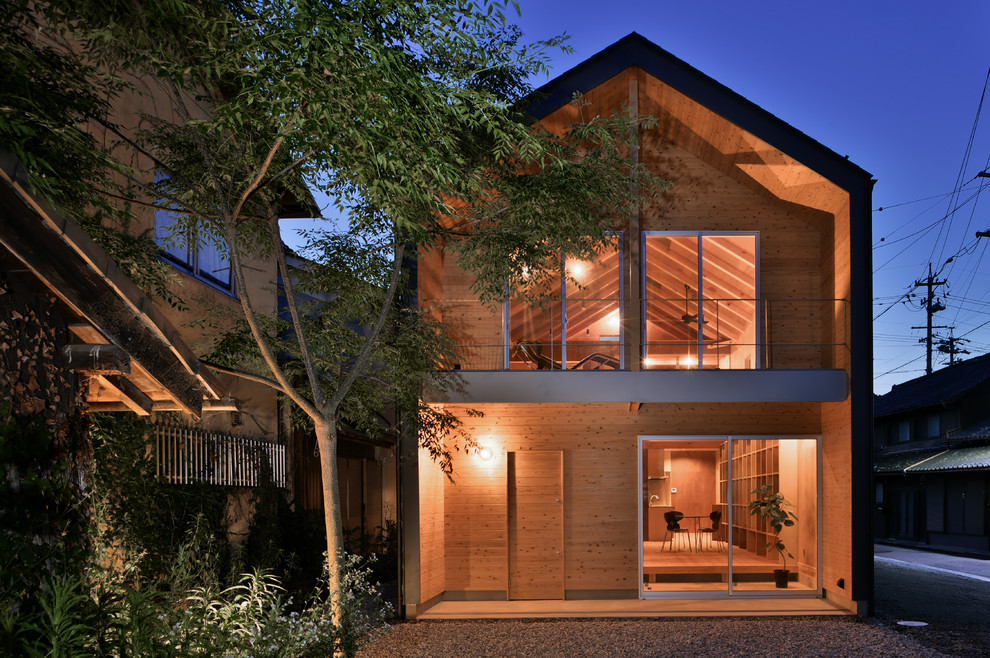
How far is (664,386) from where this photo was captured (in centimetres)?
912

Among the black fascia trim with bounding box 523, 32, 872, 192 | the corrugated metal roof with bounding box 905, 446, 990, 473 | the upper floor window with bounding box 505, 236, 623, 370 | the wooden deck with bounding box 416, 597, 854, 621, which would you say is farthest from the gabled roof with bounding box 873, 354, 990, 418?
the upper floor window with bounding box 505, 236, 623, 370

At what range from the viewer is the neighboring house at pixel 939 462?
19.4 meters

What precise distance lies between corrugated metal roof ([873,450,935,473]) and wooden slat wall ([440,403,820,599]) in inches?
578

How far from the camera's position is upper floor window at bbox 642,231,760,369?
1008 centimetres

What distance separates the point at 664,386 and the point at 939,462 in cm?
1516

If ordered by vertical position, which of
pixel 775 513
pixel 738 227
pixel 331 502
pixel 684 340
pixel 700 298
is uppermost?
pixel 738 227

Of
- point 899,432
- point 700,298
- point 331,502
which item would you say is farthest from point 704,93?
point 899,432

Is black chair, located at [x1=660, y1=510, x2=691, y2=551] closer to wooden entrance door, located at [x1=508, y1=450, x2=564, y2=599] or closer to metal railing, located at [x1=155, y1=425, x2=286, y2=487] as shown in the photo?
wooden entrance door, located at [x1=508, y1=450, x2=564, y2=599]

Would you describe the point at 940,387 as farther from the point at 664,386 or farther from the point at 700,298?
the point at 664,386

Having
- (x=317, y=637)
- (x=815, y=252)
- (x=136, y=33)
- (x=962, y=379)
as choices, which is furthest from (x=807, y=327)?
(x=962, y=379)

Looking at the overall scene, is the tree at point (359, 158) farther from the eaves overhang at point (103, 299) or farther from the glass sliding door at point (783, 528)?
the glass sliding door at point (783, 528)

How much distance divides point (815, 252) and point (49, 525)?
946 centimetres

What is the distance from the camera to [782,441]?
1036cm

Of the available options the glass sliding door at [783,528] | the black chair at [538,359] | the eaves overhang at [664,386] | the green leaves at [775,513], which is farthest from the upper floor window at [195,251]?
the green leaves at [775,513]
